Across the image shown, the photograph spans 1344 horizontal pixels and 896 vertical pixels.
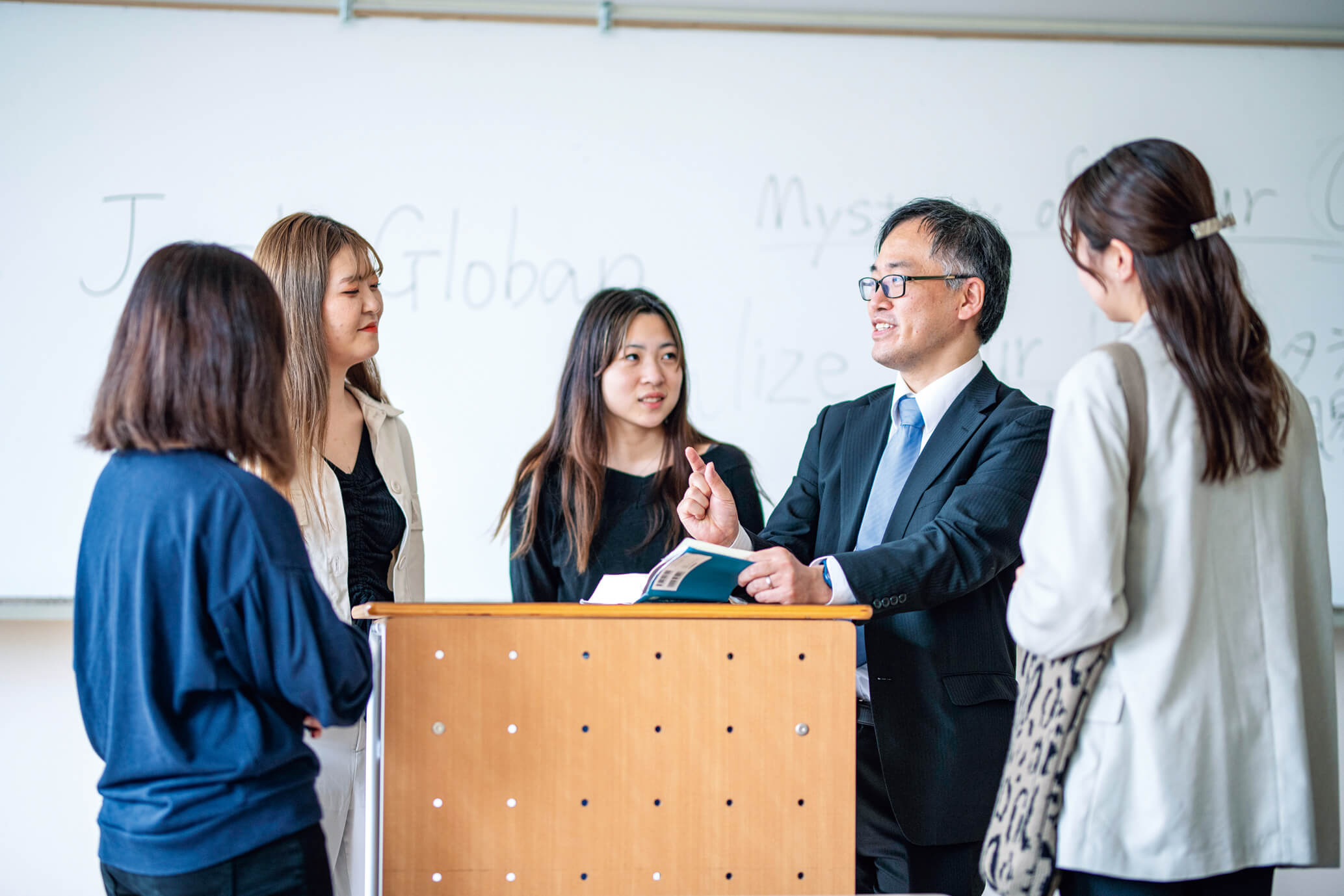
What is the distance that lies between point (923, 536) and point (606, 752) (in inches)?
26.1

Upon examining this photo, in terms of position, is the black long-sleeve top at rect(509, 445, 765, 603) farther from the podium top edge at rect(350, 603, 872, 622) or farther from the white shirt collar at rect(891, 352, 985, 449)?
the podium top edge at rect(350, 603, 872, 622)

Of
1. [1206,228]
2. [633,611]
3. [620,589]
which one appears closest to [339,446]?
[620,589]

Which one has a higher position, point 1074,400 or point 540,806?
point 1074,400

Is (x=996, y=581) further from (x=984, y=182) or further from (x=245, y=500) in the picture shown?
(x=984, y=182)

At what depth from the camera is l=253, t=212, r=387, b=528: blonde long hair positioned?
2025 millimetres

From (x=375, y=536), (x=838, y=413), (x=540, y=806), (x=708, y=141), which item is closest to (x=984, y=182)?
(x=708, y=141)

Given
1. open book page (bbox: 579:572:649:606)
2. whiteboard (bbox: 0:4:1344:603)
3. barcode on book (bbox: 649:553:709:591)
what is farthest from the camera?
whiteboard (bbox: 0:4:1344:603)

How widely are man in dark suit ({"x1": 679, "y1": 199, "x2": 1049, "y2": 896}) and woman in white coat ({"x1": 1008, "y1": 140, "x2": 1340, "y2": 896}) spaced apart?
41 centimetres

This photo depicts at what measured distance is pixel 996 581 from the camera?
195cm

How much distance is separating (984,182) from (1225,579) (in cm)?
208

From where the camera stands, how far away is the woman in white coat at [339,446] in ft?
6.59

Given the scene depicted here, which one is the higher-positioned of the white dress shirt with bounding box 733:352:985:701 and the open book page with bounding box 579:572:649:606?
the white dress shirt with bounding box 733:352:985:701

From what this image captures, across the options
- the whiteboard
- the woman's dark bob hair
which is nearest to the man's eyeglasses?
the whiteboard

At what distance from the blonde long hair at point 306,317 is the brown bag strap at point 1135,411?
1.45 meters
